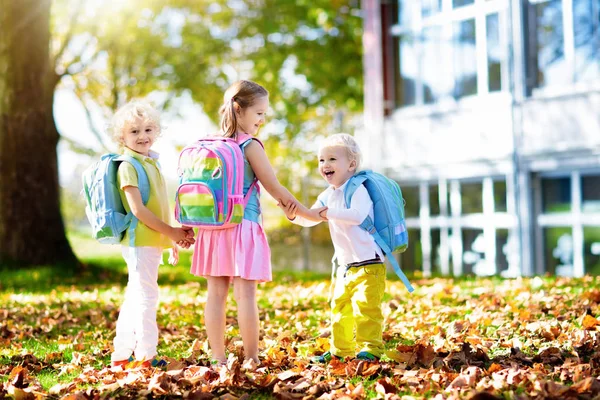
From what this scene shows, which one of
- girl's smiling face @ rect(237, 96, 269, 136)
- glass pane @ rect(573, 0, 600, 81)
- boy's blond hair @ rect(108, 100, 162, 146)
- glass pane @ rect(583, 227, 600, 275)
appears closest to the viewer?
girl's smiling face @ rect(237, 96, 269, 136)

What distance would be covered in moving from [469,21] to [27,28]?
26.1ft

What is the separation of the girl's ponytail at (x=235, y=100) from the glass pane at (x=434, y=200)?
38.7 feet

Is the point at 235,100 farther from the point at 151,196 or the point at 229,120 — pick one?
the point at 151,196

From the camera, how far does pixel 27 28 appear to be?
12.7m

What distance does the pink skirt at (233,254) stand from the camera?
4.82m

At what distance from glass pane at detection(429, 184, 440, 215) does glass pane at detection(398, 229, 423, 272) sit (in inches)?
23.5

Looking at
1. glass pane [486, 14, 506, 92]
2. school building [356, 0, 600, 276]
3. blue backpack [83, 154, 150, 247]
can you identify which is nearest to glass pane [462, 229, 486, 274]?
school building [356, 0, 600, 276]

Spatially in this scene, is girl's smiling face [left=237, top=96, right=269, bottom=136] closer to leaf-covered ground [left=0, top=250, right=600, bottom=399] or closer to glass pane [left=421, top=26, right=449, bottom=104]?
leaf-covered ground [left=0, top=250, right=600, bottom=399]

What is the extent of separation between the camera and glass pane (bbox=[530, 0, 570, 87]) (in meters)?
14.1

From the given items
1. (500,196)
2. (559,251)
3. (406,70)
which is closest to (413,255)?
(500,196)

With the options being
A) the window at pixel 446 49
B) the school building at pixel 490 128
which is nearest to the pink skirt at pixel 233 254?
the school building at pixel 490 128

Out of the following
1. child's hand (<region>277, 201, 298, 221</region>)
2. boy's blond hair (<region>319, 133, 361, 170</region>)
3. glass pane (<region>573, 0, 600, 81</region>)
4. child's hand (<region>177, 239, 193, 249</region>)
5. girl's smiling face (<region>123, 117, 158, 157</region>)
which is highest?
glass pane (<region>573, 0, 600, 81</region>)

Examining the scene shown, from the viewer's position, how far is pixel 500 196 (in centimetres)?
1524

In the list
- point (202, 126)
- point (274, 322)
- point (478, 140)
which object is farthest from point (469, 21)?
point (202, 126)
